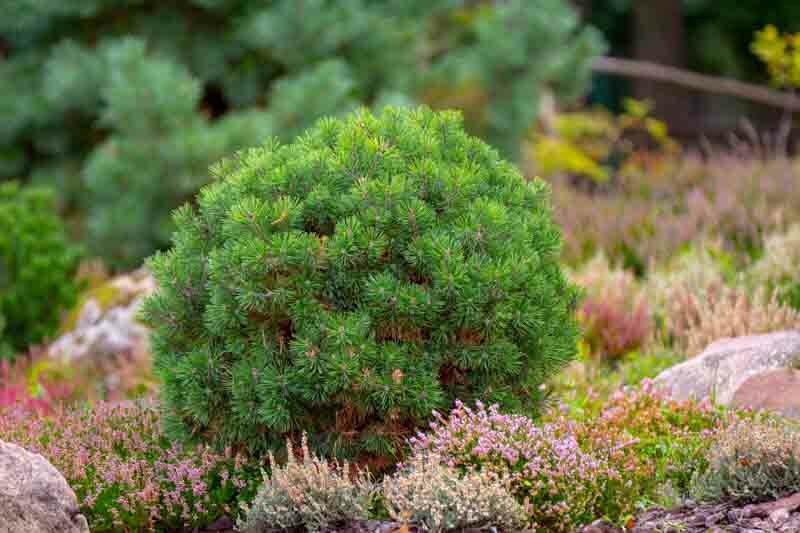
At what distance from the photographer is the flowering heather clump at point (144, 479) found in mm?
4238

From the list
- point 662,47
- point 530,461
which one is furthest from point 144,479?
point 662,47

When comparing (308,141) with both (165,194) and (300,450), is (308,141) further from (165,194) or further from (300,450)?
(165,194)

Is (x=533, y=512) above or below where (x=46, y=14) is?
below

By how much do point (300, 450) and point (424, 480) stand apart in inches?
30.2

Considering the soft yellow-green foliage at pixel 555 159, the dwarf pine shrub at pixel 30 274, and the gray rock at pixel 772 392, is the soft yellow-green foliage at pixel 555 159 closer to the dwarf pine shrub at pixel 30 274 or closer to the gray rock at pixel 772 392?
the dwarf pine shrub at pixel 30 274

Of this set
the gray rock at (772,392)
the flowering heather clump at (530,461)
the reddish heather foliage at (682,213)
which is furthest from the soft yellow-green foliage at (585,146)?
the flowering heather clump at (530,461)

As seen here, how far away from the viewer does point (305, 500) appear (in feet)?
12.7

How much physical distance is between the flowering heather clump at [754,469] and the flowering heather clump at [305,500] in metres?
1.44

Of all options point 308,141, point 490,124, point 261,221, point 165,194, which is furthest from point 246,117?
point 261,221

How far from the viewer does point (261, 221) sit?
13.9 feet

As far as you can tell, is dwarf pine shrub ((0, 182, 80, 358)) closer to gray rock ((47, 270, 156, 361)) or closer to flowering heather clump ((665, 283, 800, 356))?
gray rock ((47, 270, 156, 361))

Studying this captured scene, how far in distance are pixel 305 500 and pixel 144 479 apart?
85cm

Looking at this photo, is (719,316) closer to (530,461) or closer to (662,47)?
(530,461)

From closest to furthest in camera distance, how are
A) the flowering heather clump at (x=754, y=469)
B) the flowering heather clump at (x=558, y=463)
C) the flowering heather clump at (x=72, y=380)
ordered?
1. the flowering heather clump at (x=558, y=463)
2. the flowering heather clump at (x=754, y=469)
3. the flowering heather clump at (x=72, y=380)
